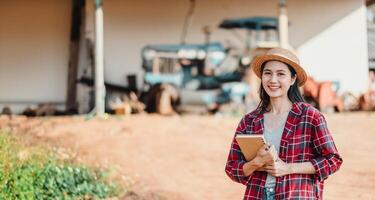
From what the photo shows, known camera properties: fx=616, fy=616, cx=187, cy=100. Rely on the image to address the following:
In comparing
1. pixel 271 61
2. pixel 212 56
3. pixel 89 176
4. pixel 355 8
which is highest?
pixel 355 8

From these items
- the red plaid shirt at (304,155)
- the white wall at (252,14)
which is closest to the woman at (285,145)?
the red plaid shirt at (304,155)

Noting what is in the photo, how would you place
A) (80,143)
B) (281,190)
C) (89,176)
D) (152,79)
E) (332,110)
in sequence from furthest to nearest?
1. (152,79)
2. (332,110)
3. (80,143)
4. (89,176)
5. (281,190)

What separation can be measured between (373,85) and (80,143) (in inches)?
344

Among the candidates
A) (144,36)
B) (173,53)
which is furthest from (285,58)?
(144,36)

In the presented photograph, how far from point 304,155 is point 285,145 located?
98 mm

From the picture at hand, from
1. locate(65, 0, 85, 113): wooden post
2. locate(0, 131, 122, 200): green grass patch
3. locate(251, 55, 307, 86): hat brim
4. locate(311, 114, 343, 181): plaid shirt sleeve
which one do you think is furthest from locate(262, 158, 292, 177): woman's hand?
locate(65, 0, 85, 113): wooden post

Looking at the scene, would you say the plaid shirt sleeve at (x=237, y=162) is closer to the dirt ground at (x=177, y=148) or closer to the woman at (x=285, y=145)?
the woman at (x=285, y=145)

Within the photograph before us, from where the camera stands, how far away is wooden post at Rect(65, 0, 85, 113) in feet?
48.4

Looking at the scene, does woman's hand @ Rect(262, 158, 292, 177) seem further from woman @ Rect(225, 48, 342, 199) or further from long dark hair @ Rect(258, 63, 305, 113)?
long dark hair @ Rect(258, 63, 305, 113)

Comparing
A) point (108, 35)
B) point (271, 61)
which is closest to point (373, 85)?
point (108, 35)

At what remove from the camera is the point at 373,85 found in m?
15.2

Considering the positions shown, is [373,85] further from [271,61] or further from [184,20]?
[271,61]

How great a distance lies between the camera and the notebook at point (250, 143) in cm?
274

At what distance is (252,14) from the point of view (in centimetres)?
1490
